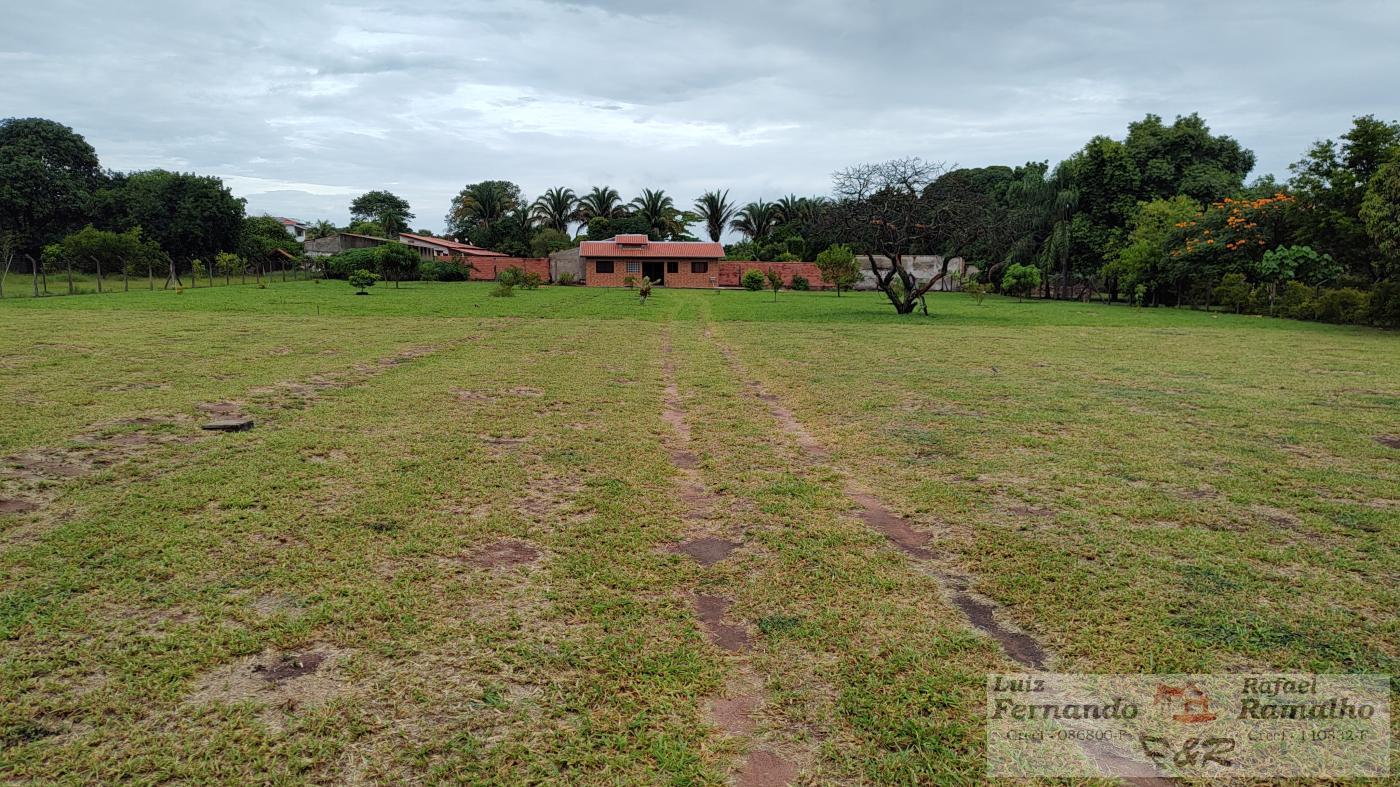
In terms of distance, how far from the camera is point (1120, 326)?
73.7 ft

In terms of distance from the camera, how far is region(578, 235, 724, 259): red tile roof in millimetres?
48469

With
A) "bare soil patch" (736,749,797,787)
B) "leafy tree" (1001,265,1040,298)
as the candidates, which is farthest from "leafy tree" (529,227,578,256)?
"bare soil patch" (736,749,797,787)

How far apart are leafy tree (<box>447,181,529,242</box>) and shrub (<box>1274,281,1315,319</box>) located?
5180 cm

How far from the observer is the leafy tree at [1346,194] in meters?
21.7

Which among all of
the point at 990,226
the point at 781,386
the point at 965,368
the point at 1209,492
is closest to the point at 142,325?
the point at 781,386

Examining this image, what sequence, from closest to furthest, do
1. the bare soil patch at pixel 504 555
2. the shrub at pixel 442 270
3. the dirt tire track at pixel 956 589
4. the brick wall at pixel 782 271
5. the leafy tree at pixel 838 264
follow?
the dirt tire track at pixel 956 589 < the bare soil patch at pixel 504 555 < the leafy tree at pixel 838 264 < the shrub at pixel 442 270 < the brick wall at pixel 782 271

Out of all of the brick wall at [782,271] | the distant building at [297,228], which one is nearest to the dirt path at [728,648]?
the brick wall at [782,271]

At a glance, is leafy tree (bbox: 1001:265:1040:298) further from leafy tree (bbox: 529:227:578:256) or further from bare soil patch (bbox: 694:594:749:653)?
bare soil patch (bbox: 694:594:749:653)

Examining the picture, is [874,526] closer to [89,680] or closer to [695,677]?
[695,677]

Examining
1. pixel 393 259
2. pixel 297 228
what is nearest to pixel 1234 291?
pixel 393 259

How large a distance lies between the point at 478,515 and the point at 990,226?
76.7 ft

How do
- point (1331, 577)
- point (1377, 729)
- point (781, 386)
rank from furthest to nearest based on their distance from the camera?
point (781, 386) → point (1331, 577) → point (1377, 729)

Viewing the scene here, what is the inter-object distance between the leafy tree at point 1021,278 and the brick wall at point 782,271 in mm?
11423

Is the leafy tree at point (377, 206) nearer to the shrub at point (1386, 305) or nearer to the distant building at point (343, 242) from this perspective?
the distant building at point (343, 242)
